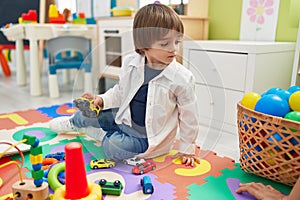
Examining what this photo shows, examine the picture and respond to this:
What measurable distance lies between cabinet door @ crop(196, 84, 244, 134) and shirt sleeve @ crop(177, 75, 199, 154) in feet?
0.48


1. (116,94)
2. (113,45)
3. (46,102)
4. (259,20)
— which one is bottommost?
(46,102)

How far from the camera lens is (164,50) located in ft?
2.47

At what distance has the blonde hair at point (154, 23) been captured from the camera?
74 centimetres

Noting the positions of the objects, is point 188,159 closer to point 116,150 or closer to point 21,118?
point 116,150

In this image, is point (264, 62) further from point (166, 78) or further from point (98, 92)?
point (98, 92)

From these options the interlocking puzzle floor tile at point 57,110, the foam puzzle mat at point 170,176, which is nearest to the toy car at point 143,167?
the foam puzzle mat at point 170,176

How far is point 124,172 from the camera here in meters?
0.81

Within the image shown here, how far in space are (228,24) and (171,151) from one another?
88cm

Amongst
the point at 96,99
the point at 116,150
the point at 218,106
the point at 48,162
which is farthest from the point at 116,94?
the point at 218,106

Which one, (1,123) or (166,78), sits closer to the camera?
(166,78)

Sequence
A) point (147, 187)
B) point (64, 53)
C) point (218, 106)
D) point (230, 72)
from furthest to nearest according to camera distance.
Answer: point (64, 53) → point (230, 72) → point (218, 106) → point (147, 187)

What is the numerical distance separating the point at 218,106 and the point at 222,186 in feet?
1.20

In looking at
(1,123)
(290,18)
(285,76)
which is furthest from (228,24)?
(1,123)

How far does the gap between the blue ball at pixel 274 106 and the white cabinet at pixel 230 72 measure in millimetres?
255
